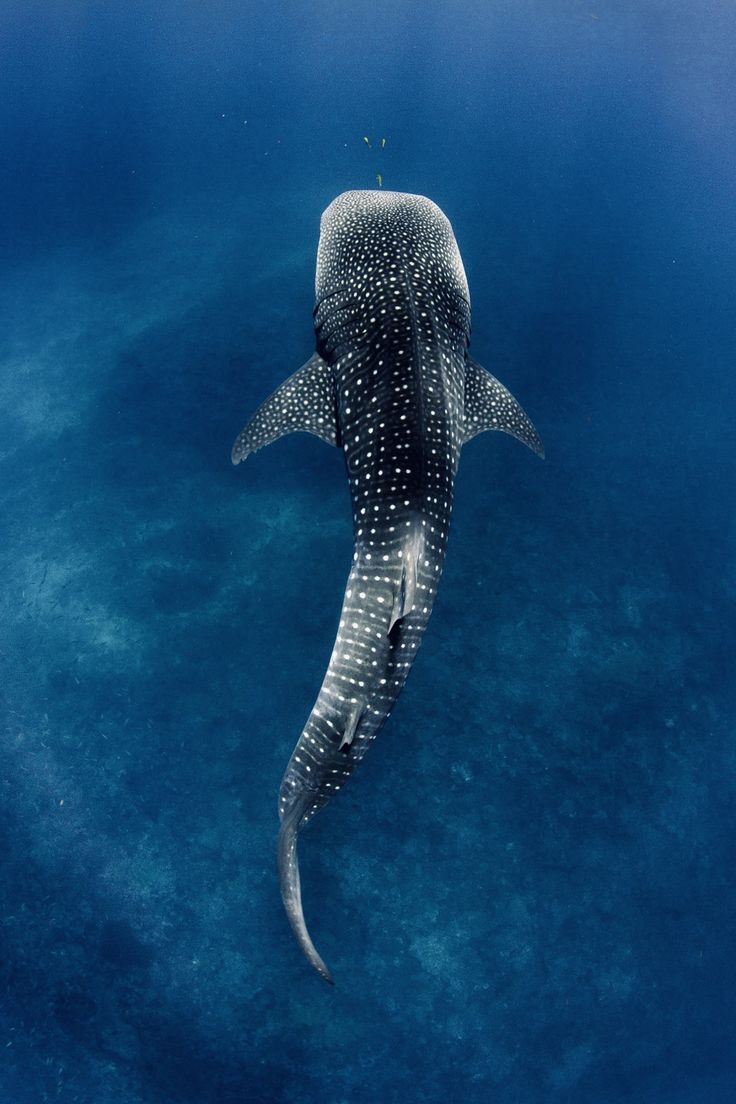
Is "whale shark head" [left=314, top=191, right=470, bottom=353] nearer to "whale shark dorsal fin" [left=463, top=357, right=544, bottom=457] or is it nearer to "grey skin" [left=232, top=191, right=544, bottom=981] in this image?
"grey skin" [left=232, top=191, right=544, bottom=981]

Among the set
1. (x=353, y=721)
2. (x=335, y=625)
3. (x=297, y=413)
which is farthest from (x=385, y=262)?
(x=353, y=721)

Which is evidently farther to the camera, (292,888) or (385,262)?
(385,262)

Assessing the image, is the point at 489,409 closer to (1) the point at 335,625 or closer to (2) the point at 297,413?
(2) the point at 297,413

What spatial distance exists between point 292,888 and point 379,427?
2.96 meters

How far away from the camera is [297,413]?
17.8 feet

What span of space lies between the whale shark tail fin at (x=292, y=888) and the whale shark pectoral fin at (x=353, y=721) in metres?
0.58

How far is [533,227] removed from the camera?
794 centimetres

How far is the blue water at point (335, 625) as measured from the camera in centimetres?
430

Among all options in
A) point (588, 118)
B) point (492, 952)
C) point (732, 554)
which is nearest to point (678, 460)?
point (732, 554)

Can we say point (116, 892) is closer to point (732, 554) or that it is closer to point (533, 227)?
point (732, 554)

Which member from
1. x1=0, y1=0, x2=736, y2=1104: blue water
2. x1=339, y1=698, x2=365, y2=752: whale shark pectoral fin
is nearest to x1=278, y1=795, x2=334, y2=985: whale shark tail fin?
x1=339, y1=698, x2=365, y2=752: whale shark pectoral fin

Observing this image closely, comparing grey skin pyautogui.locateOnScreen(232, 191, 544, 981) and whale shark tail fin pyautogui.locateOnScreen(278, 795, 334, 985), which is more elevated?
grey skin pyautogui.locateOnScreen(232, 191, 544, 981)

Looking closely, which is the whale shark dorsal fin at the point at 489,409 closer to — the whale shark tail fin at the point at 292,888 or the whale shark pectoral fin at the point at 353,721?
the whale shark pectoral fin at the point at 353,721

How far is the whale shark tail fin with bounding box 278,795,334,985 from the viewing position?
3.79m
